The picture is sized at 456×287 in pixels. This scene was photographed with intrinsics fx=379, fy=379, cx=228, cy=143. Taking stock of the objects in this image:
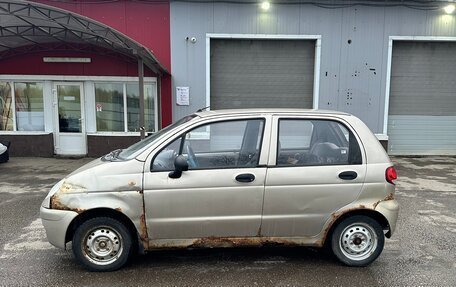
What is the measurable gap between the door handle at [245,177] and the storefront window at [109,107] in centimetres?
845

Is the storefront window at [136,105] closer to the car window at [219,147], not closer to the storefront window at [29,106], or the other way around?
the storefront window at [29,106]

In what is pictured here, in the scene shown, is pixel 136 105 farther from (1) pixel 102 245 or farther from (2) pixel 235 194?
(2) pixel 235 194

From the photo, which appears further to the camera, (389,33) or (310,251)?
(389,33)

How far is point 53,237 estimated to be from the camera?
12.8 feet

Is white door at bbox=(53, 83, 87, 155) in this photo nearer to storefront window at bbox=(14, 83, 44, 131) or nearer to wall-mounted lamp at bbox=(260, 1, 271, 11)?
storefront window at bbox=(14, 83, 44, 131)

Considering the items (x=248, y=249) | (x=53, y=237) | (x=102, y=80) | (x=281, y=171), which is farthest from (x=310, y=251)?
(x=102, y=80)

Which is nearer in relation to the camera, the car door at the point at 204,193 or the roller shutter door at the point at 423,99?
the car door at the point at 204,193

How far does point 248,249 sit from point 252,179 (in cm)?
115

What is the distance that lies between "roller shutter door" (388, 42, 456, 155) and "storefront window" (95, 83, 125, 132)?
841 cm

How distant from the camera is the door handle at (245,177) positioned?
3.89 meters

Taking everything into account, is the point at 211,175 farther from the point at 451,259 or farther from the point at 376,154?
the point at 451,259

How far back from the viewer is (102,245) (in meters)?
3.92

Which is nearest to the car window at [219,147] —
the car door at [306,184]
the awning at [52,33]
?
the car door at [306,184]

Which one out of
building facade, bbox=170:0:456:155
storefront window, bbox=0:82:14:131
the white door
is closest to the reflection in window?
the white door
